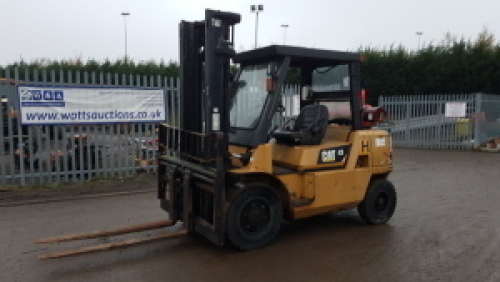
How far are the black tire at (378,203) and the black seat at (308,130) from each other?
4.10ft

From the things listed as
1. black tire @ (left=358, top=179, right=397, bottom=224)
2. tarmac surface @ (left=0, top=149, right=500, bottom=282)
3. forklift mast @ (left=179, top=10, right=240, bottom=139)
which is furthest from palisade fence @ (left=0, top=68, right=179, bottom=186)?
black tire @ (left=358, top=179, right=397, bottom=224)

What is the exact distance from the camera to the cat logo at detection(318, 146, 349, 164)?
569 centimetres

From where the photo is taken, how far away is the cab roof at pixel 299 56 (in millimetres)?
5363

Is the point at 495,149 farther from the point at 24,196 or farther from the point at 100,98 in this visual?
the point at 24,196

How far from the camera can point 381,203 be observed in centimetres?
651

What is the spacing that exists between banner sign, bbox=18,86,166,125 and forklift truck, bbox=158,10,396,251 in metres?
3.83

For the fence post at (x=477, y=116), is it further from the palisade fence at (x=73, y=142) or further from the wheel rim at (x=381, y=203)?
the wheel rim at (x=381, y=203)

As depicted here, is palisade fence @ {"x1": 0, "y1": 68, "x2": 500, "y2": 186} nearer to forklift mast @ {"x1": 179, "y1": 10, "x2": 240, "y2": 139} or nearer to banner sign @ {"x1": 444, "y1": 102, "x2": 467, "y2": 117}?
forklift mast @ {"x1": 179, "y1": 10, "x2": 240, "y2": 139}

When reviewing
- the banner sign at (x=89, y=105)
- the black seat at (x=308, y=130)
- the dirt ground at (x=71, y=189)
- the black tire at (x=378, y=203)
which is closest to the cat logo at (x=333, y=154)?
the black seat at (x=308, y=130)


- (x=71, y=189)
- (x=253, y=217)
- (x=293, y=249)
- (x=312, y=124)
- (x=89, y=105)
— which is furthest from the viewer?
(x=89, y=105)

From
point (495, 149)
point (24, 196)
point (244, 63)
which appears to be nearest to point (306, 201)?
point (244, 63)

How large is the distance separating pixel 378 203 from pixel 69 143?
6602 millimetres

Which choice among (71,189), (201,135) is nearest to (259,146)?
(201,135)

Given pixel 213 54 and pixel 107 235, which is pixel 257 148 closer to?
pixel 213 54
